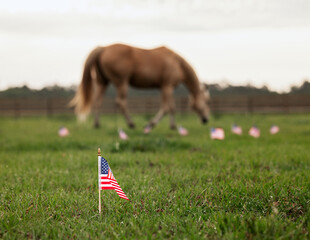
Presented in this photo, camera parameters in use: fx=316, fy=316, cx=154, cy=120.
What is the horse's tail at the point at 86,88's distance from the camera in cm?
888

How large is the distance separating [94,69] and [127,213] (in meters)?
7.23

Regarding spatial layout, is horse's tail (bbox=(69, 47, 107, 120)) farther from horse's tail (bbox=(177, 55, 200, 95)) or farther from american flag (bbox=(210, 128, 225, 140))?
american flag (bbox=(210, 128, 225, 140))

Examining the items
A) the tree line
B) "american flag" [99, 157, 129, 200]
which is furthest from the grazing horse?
the tree line

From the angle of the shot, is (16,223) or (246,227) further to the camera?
(16,223)

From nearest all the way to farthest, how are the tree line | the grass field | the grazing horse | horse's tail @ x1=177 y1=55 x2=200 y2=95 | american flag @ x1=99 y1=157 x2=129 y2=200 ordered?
the grass field
american flag @ x1=99 y1=157 x2=129 y2=200
the grazing horse
horse's tail @ x1=177 y1=55 x2=200 y2=95
the tree line

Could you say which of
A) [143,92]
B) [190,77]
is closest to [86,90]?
[190,77]

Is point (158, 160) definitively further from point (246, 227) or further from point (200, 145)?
point (246, 227)

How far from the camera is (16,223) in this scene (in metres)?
2.26

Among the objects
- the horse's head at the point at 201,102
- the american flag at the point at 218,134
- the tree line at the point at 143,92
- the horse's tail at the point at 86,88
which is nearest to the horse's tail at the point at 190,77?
the horse's head at the point at 201,102

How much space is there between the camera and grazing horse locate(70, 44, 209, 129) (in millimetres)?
8719

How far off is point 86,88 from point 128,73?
1.31 meters

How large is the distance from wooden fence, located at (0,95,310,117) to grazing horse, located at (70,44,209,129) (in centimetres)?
1031

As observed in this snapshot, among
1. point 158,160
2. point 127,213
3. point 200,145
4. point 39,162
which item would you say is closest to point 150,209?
point 127,213

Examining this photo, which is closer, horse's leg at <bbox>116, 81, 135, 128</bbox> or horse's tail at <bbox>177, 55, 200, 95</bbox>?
horse's leg at <bbox>116, 81, 135, 128</bbox>
